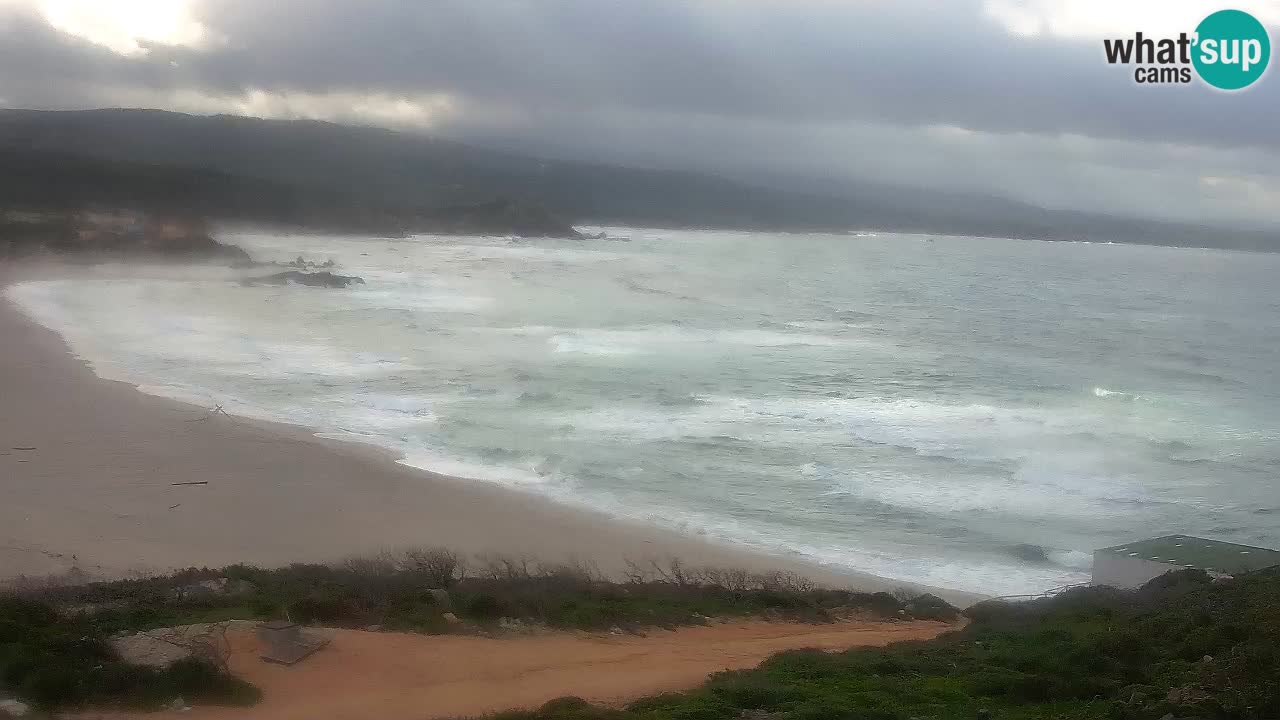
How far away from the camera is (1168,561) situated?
44.7 feet

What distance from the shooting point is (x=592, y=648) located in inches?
403

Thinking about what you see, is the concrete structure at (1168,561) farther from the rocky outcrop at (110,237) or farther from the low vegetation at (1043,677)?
the rocky outcrop at (110,237)

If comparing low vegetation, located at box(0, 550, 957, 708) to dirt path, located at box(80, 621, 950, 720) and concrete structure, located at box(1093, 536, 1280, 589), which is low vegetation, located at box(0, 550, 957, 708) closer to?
dirt path, located at box(80, 621, 950, 720)

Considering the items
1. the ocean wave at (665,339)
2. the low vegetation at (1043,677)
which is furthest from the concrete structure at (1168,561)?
the ocean wave at (665,339)

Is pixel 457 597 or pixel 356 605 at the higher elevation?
pixel 356 605

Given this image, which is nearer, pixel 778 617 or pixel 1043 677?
pixel 1043 677

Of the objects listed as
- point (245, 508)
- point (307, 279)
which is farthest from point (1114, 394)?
point (307, 279)

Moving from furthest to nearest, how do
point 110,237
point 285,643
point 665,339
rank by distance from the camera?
point 110,237, point 665,339, point 285,643

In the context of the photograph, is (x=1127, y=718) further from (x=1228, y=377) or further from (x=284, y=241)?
(x=284, y=241)

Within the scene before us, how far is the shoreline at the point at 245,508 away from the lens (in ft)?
45.2

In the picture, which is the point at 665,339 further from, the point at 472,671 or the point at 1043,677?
the point at 1043,677

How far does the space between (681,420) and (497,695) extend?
16497 mm

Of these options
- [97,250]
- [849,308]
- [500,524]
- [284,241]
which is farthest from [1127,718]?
[284,241]

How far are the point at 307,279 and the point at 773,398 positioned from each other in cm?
3152
